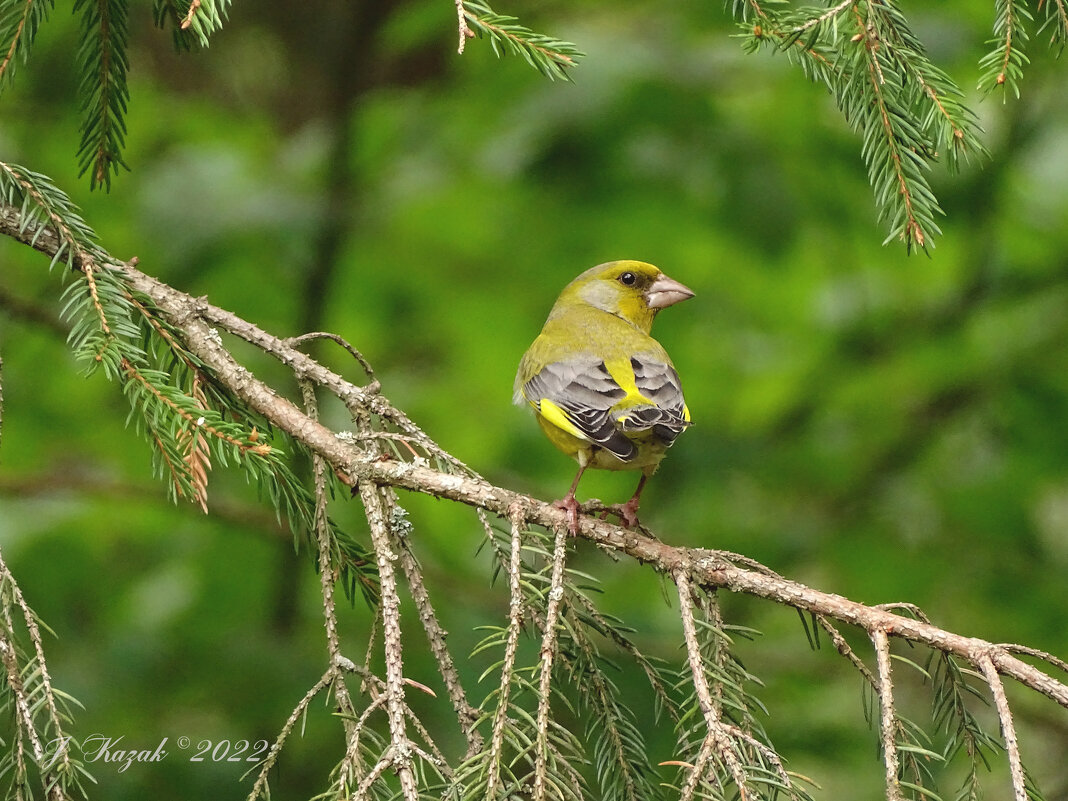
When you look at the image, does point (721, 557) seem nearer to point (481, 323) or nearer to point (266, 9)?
point (481, 323)

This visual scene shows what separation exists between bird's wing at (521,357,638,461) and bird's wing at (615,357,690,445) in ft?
0.21

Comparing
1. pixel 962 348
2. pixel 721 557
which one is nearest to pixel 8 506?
pixel 721 557

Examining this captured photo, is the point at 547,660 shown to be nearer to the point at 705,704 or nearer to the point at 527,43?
the point at 705,704

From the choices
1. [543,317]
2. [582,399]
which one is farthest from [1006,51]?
[543,317]

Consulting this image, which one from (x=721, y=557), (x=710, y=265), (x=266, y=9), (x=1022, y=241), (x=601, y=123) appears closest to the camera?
(x=721, y=557)

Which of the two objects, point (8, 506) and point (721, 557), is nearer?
point (721, 557)

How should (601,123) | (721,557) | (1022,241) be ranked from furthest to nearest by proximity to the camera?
(1022,241) < (601,123) < (721,557)

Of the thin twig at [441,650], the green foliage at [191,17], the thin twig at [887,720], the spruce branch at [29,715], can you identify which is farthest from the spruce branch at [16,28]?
the thin twig at [887,720]

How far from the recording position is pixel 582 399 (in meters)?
3.56

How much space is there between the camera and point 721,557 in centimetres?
211

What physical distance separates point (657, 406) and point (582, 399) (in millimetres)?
261

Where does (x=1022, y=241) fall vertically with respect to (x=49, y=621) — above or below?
above

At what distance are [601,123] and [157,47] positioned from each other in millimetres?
5105

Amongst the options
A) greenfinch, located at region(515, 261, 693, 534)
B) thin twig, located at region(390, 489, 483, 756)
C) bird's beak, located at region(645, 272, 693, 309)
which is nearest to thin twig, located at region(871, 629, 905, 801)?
thin twig, located at region(390, 489, 483, 756)
